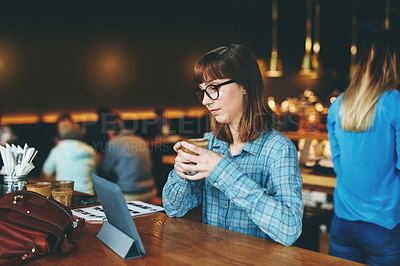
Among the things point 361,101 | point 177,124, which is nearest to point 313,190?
point 361,101

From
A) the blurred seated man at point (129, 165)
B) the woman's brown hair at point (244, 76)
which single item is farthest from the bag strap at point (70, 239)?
the blurred seated man at point (129, 165)

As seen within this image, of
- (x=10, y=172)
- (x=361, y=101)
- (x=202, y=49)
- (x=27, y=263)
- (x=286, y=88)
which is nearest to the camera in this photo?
(x=27, y=263)

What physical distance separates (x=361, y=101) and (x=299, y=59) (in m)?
9.90

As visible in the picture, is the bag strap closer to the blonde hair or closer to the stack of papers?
the stack of papers

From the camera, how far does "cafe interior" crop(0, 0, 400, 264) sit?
6074 millimetres

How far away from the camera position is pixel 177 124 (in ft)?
26.9

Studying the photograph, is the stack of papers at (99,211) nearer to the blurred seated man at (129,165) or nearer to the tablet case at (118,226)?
the tablet case at (118,226)

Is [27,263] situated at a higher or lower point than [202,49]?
lower

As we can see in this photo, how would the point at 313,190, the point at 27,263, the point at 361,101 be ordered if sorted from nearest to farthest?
the point at 27,263, the point at 361,101, the point at 313,190

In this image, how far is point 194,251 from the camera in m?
1.33

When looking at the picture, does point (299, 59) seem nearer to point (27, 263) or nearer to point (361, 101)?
point (361, 101)

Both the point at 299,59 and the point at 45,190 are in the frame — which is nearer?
the point at 45,190

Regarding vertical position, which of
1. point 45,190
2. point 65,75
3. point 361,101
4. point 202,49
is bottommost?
point 45,190

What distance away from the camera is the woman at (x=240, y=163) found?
1422mm
